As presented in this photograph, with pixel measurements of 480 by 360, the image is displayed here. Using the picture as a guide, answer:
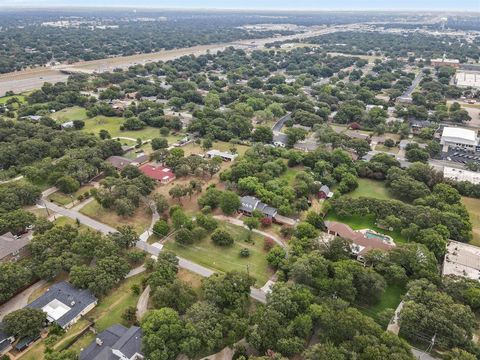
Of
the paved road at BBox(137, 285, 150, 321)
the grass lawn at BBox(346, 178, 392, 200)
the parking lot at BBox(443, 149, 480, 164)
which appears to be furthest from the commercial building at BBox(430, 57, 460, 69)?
the paved road at BBox(137, 285, 150, 321)

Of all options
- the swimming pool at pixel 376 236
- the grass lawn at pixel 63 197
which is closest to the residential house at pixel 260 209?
the swimming pool at pixel 376 236

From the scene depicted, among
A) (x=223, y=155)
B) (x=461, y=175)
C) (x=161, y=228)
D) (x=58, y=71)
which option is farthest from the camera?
(x=58, y=71)

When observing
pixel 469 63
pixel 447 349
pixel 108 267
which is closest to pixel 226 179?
pixel 108 267

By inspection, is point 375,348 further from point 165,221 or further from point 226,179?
point 226,179

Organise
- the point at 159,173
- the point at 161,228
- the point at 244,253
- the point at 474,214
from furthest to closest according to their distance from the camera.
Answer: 1. the point at 159,173
2. the point at 474,214
3. the point at 161,228
4. the point at 244,253

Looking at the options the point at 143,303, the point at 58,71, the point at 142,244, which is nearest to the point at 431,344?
the point at 143,303

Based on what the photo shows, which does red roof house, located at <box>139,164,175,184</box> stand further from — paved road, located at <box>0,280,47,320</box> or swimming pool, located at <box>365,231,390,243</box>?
swimming pool, located at <box>365,231,390,243</box>

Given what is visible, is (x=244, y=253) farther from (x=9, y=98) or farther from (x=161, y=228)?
(x=9, y=98)
